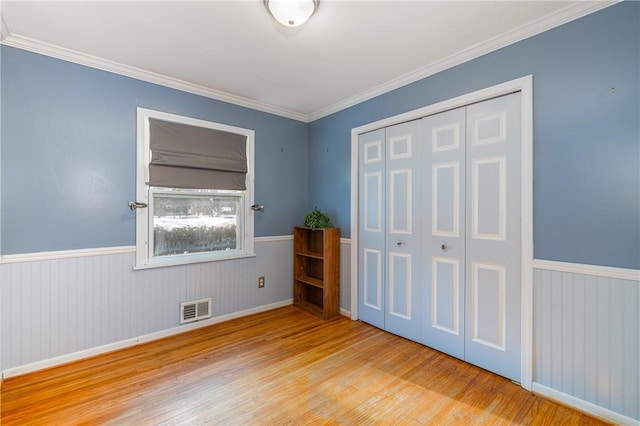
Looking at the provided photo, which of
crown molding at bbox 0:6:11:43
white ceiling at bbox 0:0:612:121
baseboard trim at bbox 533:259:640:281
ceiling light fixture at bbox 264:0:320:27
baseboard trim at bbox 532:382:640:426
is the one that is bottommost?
baseboard trim at bbox 532:382:640:426

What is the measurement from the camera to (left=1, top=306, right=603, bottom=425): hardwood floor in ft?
5.70

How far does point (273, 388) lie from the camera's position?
2.01m

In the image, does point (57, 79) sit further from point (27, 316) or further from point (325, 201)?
point (325, 201)

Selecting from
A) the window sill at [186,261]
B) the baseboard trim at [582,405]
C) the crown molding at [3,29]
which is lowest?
the baseboard trim at [582,405]

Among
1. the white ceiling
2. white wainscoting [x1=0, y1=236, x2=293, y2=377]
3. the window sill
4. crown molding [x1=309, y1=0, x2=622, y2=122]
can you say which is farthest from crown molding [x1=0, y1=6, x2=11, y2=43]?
crown molding [x1=309, y1=0, x2=622, y2=122]

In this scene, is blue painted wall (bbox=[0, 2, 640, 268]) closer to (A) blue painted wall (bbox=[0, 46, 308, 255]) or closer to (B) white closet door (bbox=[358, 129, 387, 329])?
(A) blue painted wall (bbox=[0, 46, 308, 255])

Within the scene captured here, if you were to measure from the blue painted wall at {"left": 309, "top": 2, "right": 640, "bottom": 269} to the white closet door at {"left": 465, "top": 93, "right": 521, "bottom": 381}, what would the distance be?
15 cm

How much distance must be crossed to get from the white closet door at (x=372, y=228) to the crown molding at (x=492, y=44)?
1.48 ft

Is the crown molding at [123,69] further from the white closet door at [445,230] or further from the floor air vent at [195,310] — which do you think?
the floor air vent at [195,310]

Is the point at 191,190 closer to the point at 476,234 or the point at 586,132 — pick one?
the point at 476,234

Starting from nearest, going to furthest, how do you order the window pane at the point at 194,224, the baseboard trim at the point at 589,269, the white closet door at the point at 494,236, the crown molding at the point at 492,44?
the baseboard trim at the point at 589,269, the crown molding at the point at 492,44, the white closet door at the point at 494,236, the window pane at the point at 194,224

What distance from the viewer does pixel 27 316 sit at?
221 centimetres

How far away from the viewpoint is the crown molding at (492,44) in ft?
5.87

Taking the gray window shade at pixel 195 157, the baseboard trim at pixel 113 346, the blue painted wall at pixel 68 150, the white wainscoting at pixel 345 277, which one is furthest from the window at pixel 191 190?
the white wainscoting at pixel 345 277
